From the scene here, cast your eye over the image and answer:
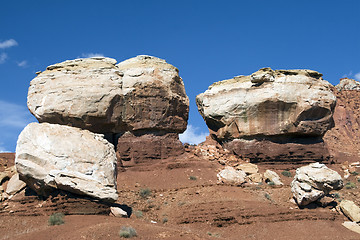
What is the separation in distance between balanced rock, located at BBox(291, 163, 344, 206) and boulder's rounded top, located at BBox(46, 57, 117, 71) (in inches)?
587

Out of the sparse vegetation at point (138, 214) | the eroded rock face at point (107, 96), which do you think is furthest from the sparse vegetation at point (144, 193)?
the eroded rock face at point (107, 96)

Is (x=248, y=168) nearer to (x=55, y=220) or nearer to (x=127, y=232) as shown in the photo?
(x=55, y=220)

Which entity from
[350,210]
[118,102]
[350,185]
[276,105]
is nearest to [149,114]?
[118,102]

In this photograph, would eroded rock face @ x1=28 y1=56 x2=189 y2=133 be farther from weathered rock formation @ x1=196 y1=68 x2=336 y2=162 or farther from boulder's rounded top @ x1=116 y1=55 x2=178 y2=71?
weathered rock formation @ x1=196 y1=68 x2=336 y2=162

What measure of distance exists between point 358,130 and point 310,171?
115 ft

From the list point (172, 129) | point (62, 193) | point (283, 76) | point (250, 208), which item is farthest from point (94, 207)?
point (283, 76)

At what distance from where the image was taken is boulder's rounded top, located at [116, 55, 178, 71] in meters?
29.6

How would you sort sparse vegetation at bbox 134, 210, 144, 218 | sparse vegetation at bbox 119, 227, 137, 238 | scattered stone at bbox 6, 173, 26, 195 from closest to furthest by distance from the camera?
sparse vegetation at bbox 119, 227, 137, 238
sparse vegetation at bbox 134, 210, 144, 218
scattered stone at bbox 6, 173, 26, 195

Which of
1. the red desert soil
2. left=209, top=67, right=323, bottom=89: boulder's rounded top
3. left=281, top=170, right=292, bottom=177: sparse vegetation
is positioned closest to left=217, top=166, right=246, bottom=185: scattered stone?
the red desert soil

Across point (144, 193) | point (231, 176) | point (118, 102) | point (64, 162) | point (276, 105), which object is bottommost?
point (144, 193)

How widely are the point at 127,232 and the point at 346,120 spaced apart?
47.5 meters

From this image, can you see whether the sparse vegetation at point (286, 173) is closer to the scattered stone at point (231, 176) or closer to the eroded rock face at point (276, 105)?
the eroded rock face at point (276, 105)

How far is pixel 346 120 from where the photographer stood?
5528cm

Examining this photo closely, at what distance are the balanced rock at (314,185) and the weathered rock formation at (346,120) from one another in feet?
88.6
